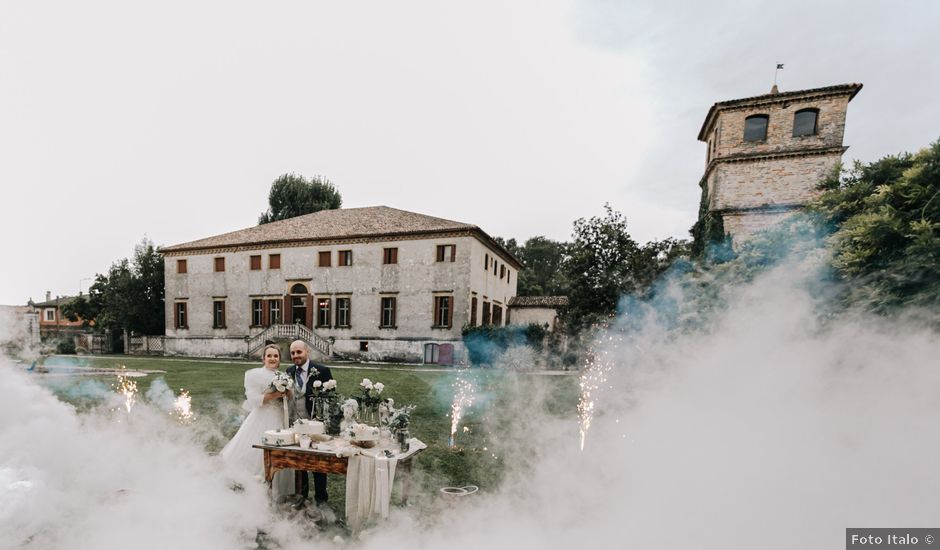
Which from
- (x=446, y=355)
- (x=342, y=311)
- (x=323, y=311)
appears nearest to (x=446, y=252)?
(x=446, y=355)

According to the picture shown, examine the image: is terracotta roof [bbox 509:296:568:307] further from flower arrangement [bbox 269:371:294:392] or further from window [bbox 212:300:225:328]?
flower arrangement [bbox 269:371:294:392]

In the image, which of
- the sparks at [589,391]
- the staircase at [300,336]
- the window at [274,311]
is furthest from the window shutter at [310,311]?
the sparks at [589,391]

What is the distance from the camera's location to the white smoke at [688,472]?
3697mm

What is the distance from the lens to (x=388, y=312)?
23.6 metres

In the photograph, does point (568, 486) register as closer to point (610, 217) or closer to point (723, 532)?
point (723, 532)

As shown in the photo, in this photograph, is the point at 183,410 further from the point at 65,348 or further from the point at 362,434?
the point at 65,348

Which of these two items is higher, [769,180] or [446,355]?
[769,180]

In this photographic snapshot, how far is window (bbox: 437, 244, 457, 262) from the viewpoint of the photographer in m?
22.5

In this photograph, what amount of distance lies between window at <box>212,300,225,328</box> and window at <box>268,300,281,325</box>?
12.9ft

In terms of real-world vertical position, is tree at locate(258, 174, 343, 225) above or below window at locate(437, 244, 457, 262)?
above

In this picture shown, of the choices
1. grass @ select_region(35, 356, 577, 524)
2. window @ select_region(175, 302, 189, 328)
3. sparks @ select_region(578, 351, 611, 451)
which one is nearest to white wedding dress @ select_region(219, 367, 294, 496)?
grass @ select_region(35, 356, 577, 524)

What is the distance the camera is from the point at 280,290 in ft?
82.4

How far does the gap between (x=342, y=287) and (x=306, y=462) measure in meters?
20.9

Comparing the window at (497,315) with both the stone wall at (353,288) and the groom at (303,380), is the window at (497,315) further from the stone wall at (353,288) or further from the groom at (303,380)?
the groom at (303,380)
